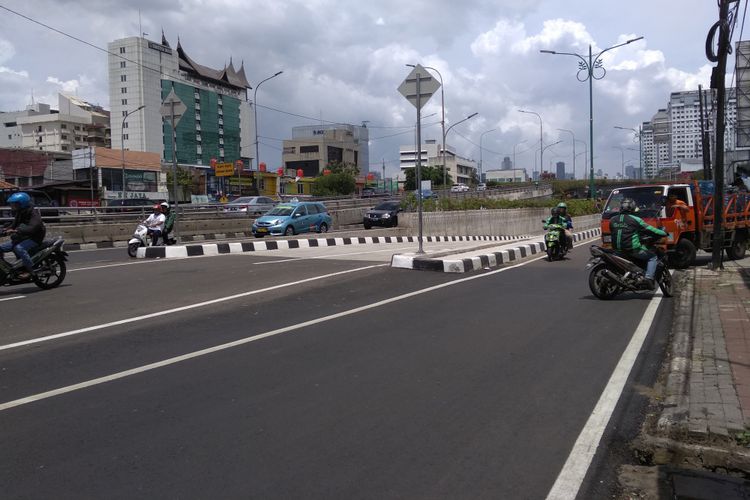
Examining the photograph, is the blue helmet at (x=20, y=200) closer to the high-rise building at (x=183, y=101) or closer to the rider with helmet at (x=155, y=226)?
the rider with helmet at (x=155, y=226)

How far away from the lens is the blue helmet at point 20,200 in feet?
32.4

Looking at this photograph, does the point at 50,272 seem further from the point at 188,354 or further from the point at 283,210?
the point at 283,210

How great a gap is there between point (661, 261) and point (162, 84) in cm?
11354

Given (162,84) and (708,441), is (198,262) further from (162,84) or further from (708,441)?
(162,84)

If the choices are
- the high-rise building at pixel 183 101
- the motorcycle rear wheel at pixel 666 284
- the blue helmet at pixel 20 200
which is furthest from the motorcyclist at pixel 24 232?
the high-rise building at pixel 183 101

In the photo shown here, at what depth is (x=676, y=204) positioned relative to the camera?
47.4ft

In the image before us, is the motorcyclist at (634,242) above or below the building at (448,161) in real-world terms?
below

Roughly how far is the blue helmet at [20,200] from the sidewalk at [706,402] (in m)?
9.58

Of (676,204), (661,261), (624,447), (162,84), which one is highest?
(162,84)

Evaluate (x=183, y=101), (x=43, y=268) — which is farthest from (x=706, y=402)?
(x=183, y=101)

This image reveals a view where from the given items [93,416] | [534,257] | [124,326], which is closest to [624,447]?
[93,416]

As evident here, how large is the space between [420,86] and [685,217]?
6.96 m

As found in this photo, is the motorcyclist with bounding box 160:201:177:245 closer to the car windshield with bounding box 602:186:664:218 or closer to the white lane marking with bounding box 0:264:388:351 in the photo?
the white lane marking with bounding box 0:264:388:351

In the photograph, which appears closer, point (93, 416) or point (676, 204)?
point (93, 416)
